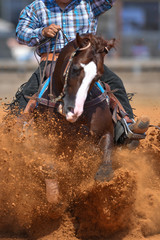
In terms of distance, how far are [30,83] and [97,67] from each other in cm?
117

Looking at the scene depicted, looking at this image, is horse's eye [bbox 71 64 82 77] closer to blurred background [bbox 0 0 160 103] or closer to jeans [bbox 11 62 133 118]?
jeans [bbox 11 62 133 118]

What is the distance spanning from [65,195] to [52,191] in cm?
33

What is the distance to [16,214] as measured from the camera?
4945 millimetres

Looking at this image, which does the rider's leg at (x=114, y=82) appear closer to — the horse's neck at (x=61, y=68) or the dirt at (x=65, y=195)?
the dirt at (x=65, y=195)

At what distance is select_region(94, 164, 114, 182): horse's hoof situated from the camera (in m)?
4.60

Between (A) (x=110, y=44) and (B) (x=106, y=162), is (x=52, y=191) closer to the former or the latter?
(B) (x=106, y=162)

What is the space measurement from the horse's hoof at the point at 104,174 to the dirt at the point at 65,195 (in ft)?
0.17

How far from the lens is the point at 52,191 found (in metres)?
4.58

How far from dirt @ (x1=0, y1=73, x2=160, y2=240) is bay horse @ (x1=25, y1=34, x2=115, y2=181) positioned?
140 millimetres

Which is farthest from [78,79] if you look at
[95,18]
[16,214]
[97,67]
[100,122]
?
[16,214]

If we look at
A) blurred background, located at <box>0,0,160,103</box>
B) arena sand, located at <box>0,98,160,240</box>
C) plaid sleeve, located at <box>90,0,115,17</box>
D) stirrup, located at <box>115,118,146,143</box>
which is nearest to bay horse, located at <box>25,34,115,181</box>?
arena sand, located at <box>0,98,160,240</box>

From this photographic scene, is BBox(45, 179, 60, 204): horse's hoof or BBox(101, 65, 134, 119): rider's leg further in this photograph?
BBox(101, 65, 134, 119): rider's leg

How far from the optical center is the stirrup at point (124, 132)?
194 inches

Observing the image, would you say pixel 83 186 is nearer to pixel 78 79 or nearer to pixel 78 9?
pixel 78 79
